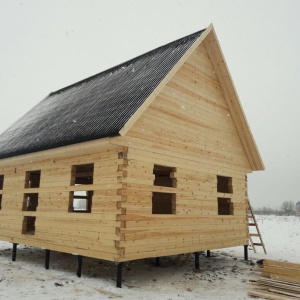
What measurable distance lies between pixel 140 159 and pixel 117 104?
6.58 ft

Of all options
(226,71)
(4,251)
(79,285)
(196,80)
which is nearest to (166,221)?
(79,285)

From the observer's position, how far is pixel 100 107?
10.5m

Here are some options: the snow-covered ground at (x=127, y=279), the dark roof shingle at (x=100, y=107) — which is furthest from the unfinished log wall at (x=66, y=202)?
the snow-covered ground at (x=127, y=279)

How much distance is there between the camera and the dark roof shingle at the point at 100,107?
9.05 metres

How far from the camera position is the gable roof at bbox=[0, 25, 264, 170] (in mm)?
9000

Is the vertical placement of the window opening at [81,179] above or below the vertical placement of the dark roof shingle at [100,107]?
below

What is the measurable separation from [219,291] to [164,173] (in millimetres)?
6763

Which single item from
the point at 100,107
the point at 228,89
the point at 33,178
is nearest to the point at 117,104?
the point at 100,107

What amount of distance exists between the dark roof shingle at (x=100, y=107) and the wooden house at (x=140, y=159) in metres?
0.06

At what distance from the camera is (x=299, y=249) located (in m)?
16.8

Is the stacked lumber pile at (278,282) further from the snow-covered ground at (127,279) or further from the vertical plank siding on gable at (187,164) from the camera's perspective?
the vertical plank siding on gable at (187,164)

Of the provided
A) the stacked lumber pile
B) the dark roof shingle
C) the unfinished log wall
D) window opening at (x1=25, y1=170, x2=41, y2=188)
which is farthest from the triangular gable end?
window opening at (x1=25, y1=170, x2=41, y2=188)

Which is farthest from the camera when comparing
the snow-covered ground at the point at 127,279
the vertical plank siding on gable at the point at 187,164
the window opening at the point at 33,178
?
the window opening at the point at 33,178

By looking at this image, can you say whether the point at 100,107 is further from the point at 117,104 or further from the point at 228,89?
the point at 228,89
